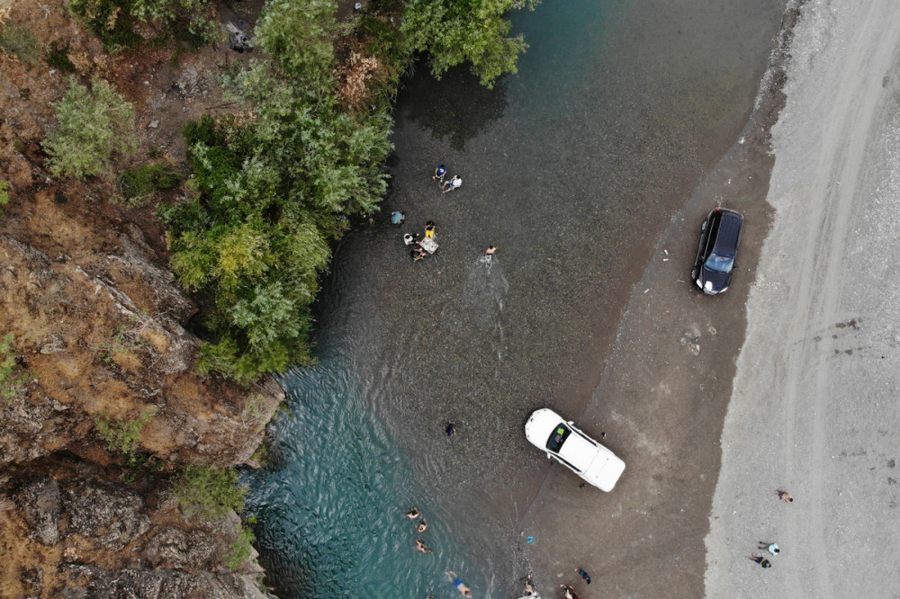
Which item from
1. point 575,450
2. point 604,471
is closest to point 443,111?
point 575,450

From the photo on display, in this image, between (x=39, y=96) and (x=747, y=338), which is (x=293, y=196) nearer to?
(x=39, y=96)

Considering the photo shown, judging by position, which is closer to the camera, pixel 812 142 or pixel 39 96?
pixel 39 96

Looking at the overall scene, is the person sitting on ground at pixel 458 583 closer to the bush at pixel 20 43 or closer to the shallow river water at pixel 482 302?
the shallow river water at pixel 482 302

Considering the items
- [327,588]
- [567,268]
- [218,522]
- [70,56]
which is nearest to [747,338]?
[567,268]

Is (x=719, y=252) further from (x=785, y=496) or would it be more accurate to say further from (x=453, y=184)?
(x=453, y=184)

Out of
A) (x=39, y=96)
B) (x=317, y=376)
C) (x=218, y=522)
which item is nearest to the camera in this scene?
(x=39, y=96)
